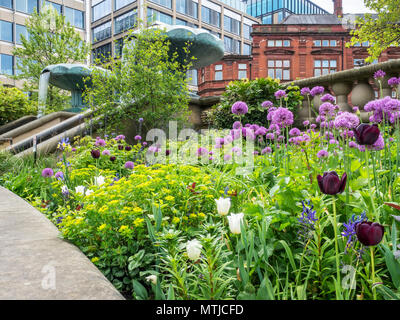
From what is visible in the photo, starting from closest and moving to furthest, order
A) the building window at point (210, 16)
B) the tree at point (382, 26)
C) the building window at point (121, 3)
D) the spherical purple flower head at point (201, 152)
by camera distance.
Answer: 1. the spherical purple flower head at point (201, 152)
2. the tree at point (382, 26)
3. the building window at point (121, 3)
4. the building window at point (210, 16)

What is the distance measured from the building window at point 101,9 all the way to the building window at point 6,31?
45.8 feet

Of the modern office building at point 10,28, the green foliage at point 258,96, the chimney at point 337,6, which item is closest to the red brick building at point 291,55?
the chimney at point 337,6

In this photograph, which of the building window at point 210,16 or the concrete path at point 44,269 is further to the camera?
the building window at point 210,16

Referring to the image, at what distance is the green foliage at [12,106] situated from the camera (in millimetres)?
13734

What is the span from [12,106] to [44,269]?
587 inches

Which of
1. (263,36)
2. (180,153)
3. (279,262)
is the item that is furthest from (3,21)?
(279,262)

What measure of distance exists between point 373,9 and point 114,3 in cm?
3787

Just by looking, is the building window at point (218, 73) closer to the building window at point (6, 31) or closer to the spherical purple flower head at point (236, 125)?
the building window at point (6, 31)

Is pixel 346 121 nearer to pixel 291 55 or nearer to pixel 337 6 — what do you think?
pixel 291 55

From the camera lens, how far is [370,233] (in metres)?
0.96

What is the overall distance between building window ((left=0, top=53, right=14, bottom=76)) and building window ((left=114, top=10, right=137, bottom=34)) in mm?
13530

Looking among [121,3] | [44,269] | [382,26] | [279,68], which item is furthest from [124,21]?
[44,269]

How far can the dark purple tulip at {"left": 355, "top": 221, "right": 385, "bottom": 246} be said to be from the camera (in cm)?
95

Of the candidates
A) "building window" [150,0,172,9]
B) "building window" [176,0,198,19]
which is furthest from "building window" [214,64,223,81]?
"building window" [176,0,198,19]
